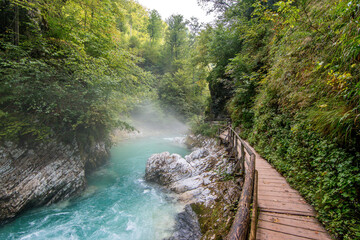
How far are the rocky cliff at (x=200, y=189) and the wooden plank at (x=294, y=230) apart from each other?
1444 mm

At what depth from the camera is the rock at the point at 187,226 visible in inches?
186

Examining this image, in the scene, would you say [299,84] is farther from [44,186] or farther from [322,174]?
[44,186]

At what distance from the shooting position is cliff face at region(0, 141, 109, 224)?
544 cm

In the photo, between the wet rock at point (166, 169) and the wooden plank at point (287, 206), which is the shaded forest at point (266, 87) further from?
the wet rock at point (166, 169)

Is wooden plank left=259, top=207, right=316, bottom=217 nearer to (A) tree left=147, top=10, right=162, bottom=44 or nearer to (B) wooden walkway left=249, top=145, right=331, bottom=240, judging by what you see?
(B) wooden walkway left=249, top=145, right=331, bottom=240

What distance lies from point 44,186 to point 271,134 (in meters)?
10.1

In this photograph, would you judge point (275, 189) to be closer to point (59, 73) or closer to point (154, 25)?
point (59, 73)

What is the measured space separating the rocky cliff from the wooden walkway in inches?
46.8

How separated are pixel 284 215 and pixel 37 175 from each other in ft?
29.1

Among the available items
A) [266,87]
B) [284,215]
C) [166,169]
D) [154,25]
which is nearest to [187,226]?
[284,215]

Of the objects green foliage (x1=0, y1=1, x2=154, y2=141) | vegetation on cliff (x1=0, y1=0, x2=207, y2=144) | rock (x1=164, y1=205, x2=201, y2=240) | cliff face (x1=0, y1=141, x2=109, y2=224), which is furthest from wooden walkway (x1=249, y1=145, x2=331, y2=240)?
cliff face (x1=0, y1=141, x2=109, y2=224)

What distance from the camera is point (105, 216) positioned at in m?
6.32

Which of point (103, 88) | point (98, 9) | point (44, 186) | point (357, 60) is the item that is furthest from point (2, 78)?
point (357, 60)

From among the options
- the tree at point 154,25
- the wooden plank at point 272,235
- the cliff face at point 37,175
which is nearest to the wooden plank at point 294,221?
the wooden plank at point 272,235
